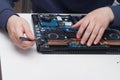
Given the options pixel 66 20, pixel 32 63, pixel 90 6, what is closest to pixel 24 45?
pixel 32 63

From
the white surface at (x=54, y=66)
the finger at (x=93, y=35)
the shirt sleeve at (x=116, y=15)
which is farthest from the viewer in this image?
the shirt sleeve at (x=116, y=15)

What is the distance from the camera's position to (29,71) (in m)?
0.64

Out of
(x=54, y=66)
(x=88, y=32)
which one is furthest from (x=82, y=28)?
(x=54, y=66)

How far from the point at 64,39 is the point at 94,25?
0.40 ft

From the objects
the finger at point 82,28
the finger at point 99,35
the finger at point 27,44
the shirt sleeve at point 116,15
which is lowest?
the finger at point 27,44

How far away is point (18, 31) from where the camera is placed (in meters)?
0.73

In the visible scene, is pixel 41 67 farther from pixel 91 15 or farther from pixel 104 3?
pixel 104 3

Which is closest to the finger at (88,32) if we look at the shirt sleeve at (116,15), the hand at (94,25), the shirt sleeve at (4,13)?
the hand at (94,25)

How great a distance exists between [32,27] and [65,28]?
112 millimetres

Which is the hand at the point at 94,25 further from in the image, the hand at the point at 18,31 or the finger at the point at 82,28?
the hand at the point at 18,31

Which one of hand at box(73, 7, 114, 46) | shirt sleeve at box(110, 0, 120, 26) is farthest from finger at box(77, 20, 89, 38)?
shirt sleeve at box(110, 0, 120, 26)

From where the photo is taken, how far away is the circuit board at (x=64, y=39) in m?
0.71

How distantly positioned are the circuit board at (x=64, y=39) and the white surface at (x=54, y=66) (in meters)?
0.02

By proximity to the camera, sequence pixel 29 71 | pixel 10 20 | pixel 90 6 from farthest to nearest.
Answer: pixel 90 6 → pixel 10 20 → pixel 29 71
